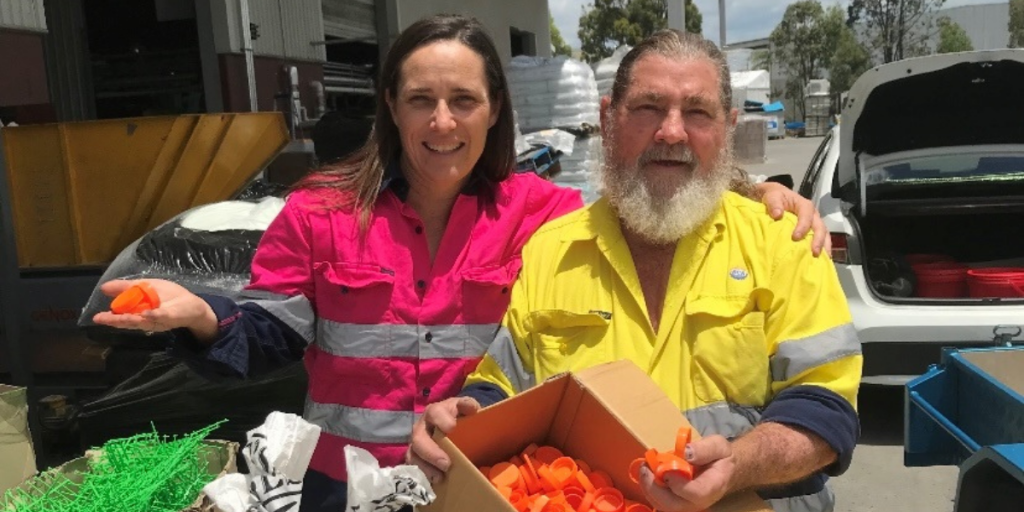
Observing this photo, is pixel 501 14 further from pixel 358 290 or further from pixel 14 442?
pixel 358 290

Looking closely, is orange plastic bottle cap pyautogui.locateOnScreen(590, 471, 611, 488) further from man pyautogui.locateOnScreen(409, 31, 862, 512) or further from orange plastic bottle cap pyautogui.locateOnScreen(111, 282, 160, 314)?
orange plastic bottle cap pyautogui.locateOnScreen(111, 282, 160, 314)

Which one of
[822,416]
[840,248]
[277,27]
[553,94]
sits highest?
[277,27]

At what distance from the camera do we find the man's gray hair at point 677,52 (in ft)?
6.82

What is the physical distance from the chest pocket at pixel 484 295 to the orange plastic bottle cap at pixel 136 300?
712 millimetres

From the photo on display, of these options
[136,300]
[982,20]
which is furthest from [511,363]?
[982,20]

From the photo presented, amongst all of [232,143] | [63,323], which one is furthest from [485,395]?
[63,323]

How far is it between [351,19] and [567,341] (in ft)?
38.8

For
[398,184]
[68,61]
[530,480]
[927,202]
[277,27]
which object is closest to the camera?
[530,480]

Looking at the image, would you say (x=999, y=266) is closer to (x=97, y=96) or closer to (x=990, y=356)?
(x=990, y=356)

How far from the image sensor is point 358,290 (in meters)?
2.07

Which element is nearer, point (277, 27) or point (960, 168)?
point (960, 168)

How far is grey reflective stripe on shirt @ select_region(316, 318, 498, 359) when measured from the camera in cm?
207

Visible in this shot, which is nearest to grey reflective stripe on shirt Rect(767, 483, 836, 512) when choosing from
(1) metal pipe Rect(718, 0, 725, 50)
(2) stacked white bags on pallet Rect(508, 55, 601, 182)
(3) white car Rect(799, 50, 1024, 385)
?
(3) white car Rect(799, 50, 1024, 385)

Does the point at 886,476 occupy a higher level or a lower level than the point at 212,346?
lower
